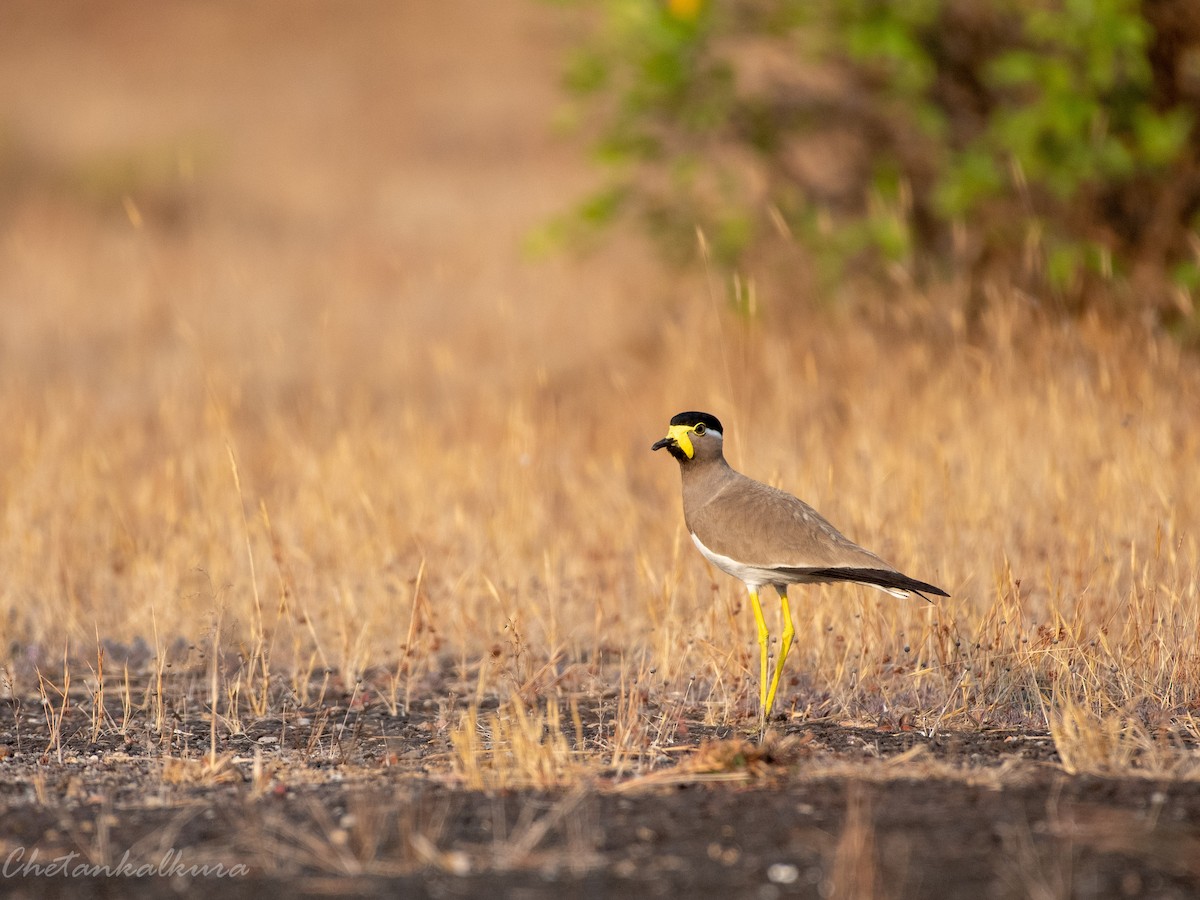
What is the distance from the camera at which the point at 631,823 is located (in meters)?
3.90

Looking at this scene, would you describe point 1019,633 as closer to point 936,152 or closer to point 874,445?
point 874,445

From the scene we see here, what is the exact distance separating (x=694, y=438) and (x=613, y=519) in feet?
6.81

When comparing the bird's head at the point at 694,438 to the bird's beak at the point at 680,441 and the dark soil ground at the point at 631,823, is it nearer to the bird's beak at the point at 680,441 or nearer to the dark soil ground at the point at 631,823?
the bird's beak at the point at 680,441

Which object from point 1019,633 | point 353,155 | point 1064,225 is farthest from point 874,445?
point 353,155

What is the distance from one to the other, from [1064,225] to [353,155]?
57.6ft

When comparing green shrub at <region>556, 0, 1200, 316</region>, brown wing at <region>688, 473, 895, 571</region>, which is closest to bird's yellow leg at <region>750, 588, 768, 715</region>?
brown wing at <region>688, 473, 895, 571</region>

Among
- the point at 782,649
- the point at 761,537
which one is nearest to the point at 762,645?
the point at 782,649

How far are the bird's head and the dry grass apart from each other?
644 millimetres

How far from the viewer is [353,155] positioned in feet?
83.6

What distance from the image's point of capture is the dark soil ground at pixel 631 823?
11.3ft

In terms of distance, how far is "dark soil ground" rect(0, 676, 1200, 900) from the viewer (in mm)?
→ 3451

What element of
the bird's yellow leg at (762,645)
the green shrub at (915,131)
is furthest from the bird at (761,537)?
the green shrub at (915,131)

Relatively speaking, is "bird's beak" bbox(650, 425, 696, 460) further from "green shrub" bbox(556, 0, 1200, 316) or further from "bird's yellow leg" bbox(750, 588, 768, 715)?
"green shrub" bbox(556, 0, 1200, 316)

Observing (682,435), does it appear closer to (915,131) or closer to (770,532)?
(770,532)
